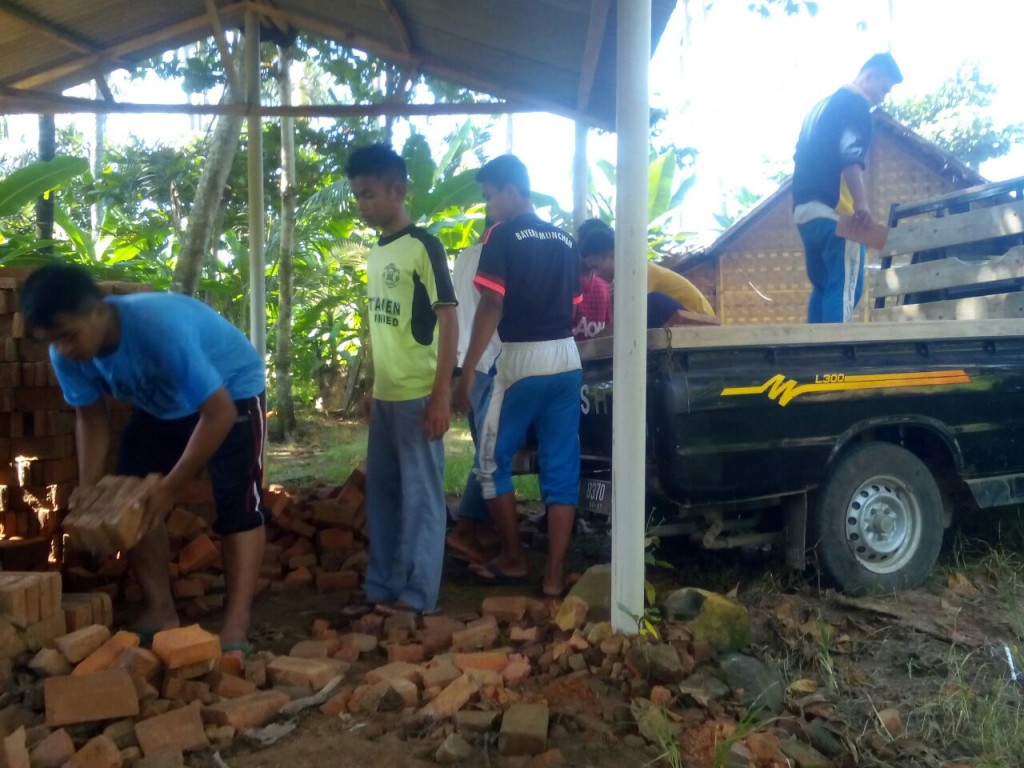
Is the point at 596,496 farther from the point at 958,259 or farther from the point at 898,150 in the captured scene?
the point at 898,150

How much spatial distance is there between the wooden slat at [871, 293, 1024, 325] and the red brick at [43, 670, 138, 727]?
4106mm

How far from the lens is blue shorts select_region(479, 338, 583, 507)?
384 cm

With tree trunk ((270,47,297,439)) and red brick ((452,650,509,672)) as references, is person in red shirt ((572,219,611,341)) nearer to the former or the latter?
red brick ((452,650,509,672))

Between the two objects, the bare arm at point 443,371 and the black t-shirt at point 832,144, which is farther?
the black t-shirt at point 832,144

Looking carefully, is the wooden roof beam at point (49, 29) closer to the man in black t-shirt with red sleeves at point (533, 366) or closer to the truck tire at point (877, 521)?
the man in black t-shirt with red sleeves at point (533, 366)

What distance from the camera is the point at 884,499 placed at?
13.1 ft

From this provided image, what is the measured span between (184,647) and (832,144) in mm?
4134

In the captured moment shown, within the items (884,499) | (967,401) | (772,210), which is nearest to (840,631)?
(884,499)

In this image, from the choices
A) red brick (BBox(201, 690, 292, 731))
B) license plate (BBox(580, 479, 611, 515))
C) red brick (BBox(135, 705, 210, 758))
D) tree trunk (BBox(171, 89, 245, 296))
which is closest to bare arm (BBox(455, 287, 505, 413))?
license plate (BBox(580, 479, 611, 515))

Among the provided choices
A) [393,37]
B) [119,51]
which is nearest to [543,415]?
[393,37]

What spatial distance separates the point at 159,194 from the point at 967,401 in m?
11.5

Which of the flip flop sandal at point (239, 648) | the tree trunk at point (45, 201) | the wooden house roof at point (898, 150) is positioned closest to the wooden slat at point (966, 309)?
the flip flop sandal at point (239, 648)

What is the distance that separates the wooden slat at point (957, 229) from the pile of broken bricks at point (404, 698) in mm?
3459

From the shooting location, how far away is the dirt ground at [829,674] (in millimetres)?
2492
